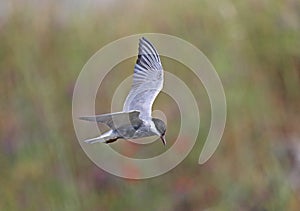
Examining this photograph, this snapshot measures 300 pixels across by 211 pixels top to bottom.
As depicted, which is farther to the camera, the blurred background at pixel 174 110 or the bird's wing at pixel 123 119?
the blurred background at pixel 174 110

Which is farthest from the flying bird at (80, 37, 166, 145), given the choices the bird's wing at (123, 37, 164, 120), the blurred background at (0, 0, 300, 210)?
the blurred background at (0, 0, 300, 210)

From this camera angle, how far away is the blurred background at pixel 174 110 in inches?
62.6

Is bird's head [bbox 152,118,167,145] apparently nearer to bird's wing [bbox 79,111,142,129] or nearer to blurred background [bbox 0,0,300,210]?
bird's wing [bbox 79,111,142,129]

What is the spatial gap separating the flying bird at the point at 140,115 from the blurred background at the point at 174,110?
3.11ft

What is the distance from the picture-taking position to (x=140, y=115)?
474mm

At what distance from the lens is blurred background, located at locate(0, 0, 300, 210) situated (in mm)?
1590

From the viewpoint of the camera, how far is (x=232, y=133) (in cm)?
171

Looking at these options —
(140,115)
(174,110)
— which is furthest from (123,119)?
(174,110)

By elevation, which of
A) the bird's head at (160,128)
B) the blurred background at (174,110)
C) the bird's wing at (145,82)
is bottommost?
the bird's head at (160,128)

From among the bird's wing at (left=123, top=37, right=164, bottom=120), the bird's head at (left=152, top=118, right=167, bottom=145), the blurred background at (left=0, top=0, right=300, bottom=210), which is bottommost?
the bird's head at (left=152, top=118, right=167, bottom=145)

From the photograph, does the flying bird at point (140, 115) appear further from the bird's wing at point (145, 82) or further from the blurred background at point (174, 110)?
the blurred background at point (174, 110)

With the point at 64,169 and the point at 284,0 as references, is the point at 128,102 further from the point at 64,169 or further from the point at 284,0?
the point at 284,0

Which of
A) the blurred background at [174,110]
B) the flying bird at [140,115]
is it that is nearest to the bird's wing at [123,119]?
the flying bird at [140,115]

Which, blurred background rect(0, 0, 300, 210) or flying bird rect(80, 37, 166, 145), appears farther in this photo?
blurred background rect(0, 0, 300, 210)
